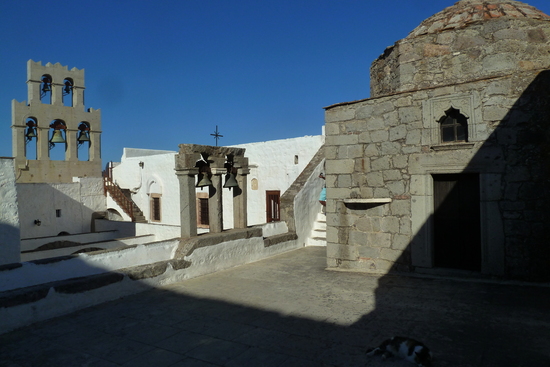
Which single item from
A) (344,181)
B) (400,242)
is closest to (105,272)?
(344,181)

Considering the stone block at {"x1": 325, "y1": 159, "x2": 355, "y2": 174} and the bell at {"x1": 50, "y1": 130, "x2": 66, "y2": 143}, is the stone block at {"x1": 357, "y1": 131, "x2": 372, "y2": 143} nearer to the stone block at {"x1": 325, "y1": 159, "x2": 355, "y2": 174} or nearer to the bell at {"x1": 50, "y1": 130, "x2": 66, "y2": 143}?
the stone block at {"x1": 325, "y1": 159, "x2": 355, "y2": 174}

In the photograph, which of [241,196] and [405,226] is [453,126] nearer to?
[405,226]

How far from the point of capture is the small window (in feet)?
57.5

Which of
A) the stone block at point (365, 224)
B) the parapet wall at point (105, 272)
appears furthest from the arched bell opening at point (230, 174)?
the stone block at point (365, 224)

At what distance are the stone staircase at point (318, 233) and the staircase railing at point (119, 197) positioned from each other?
9.57 meters

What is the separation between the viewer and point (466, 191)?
5.86m

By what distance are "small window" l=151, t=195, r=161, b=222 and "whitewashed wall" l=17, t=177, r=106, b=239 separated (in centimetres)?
229

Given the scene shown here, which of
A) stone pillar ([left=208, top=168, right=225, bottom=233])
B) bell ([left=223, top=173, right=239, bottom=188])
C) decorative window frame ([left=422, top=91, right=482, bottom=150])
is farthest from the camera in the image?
bell ([left=223, top=173, right=239, bottom=188])

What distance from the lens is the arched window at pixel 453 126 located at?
19.2 ft

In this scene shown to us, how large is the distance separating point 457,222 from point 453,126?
1490 mm

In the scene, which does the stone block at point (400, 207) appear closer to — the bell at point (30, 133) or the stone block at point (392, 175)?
the stone block at point (392, 175)

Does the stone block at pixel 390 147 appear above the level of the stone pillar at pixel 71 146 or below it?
below

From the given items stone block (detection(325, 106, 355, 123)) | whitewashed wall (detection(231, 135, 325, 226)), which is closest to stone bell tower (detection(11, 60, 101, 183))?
Result: whitewashed wall (detection(231, 135, 325, 226))

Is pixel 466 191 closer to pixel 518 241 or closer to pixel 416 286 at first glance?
pixel 518 241
